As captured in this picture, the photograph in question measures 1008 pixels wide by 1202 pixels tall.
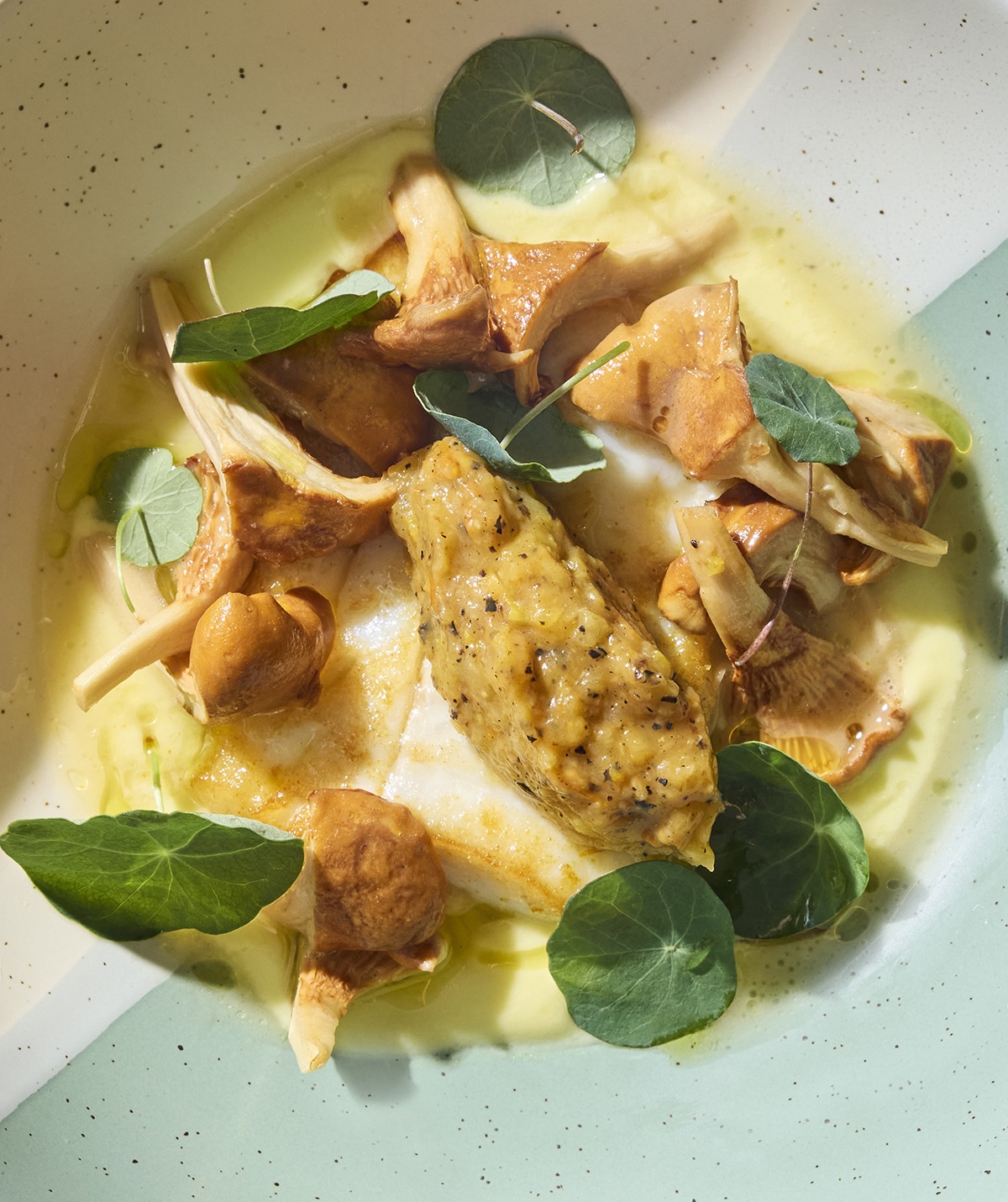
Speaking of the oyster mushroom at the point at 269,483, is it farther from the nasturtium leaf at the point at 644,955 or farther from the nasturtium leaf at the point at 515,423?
the nasturtium leaf at the point at 644,955

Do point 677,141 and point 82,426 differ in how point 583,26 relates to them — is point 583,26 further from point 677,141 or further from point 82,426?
point 82,426

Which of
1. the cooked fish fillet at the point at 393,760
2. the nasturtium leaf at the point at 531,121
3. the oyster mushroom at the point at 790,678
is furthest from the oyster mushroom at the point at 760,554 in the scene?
the nasturtium leaf at the point at 531,121

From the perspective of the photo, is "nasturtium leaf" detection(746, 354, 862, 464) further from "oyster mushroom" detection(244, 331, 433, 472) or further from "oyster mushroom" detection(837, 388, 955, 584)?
"oyster mushroom" detection(244, 331, 433, 472)

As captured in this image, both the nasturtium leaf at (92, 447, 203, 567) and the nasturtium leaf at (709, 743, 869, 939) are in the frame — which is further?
the nasturtium leaf at (92, 447, 203, 567)

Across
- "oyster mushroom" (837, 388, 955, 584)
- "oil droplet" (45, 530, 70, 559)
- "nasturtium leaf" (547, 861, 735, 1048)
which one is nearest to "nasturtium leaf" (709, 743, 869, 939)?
"nasturtium leaf" (547, 861, 735, 1048)

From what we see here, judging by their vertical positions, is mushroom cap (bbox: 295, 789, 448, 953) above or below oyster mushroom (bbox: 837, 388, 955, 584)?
below
